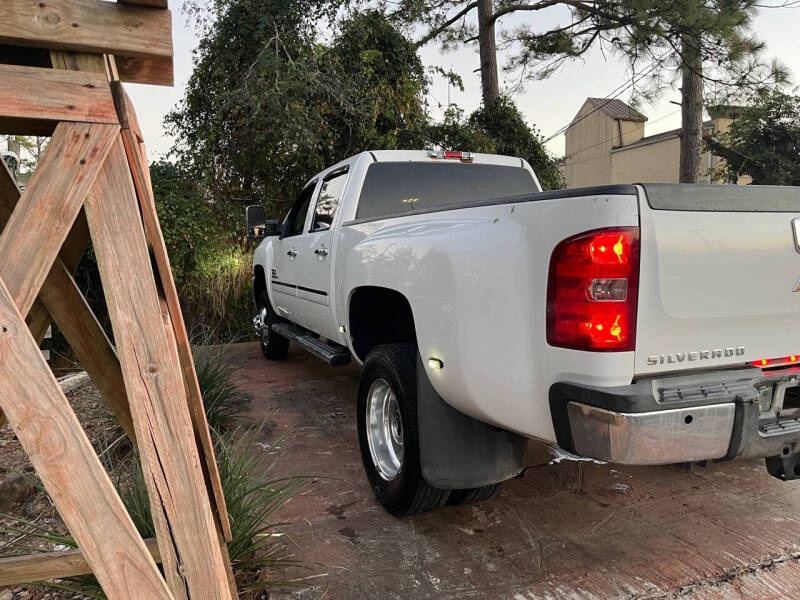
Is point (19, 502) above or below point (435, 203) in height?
below

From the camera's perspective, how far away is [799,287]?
236cm

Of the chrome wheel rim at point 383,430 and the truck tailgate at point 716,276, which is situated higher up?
the truck tailgate at point 716,276

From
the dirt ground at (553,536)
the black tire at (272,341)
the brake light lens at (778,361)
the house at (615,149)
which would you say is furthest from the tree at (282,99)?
the house at (615,149)

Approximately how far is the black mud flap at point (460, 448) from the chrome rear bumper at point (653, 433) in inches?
28.0

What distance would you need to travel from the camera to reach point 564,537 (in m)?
3.04

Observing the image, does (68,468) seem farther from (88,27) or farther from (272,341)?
(272,341)

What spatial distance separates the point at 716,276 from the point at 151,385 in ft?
6.29

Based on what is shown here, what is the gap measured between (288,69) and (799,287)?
28.8 ft

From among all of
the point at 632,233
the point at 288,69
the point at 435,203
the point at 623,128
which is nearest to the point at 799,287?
the point at 632,233

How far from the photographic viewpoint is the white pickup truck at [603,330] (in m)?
2.06

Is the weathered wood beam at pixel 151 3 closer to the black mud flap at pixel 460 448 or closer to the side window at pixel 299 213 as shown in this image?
the black mud flap at pixel 460 448

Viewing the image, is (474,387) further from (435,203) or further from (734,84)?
(734,84)

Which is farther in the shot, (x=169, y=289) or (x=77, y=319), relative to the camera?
(x=77, y=319)

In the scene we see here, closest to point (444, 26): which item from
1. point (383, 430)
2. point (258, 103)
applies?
point (258, 103)
